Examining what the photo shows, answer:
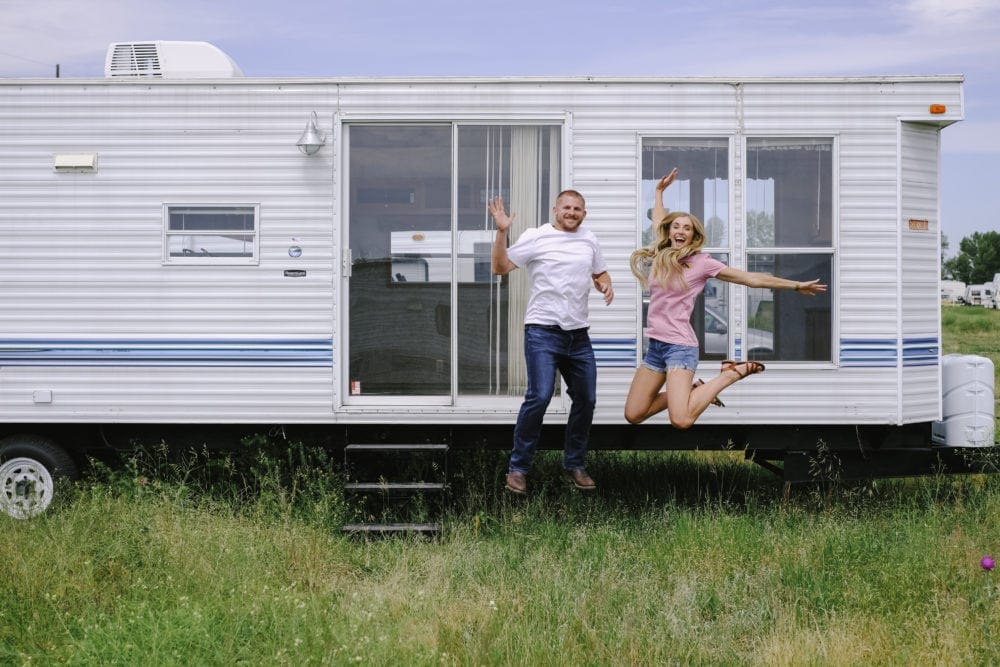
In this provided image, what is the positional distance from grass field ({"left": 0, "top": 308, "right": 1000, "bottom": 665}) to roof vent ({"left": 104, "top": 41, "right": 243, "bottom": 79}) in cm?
249

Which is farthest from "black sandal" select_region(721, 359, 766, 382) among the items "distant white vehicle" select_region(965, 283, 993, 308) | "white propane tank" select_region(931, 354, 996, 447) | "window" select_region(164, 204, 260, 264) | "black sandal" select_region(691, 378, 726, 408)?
"distant white vehicle" select_region(965, 283, 993, 308)

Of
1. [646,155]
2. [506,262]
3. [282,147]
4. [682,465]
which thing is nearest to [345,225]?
[282,147]

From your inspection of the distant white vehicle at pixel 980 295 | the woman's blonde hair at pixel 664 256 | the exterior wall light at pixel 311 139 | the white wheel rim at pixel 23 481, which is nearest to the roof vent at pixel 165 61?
the exterior wall light at pixel 311 139

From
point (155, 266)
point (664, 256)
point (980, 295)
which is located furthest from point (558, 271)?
point (980, 295)

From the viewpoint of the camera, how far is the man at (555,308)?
5684mm

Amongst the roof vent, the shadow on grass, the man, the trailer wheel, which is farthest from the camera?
the shadow on grass

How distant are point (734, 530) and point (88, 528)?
367cm

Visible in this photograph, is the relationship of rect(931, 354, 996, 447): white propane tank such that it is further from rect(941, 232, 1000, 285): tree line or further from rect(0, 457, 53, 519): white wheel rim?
rect(941, 232, 1000, 285): tree line

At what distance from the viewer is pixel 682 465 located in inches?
313

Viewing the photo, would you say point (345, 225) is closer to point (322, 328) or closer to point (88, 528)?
point (322, 328)

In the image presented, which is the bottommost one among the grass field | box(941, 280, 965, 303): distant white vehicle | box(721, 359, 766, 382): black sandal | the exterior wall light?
the grass field

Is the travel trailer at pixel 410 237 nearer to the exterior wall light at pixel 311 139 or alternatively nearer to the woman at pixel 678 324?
the exterior wall light at pixel 311 139

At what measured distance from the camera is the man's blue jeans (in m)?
5.69

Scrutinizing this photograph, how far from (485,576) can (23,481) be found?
3289 mm
